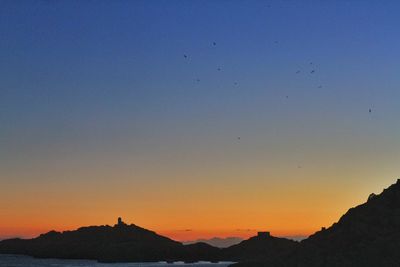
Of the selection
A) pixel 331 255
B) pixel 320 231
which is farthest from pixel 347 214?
pixel 331 255

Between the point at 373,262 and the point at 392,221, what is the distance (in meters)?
8.97

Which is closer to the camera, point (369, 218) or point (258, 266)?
point (369, 218)

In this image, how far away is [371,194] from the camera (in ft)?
351

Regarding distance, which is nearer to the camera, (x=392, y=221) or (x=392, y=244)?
(x=392, y=244)

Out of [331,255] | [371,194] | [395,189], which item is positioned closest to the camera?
[331,255]

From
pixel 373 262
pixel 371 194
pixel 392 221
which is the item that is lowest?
pixel 373 262

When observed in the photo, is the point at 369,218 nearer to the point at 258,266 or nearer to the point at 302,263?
the point at 302,263

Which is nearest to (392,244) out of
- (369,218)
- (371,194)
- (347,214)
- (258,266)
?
(369,218)

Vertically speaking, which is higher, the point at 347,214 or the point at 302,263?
the point at 347,214

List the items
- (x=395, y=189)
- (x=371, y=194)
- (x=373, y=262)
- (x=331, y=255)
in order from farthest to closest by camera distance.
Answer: (x=371, y=194), (x=395, y=189), (x=331, y=255), (x=373, y=262)

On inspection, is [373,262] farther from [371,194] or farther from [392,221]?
[371,194]

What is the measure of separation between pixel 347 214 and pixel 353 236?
8.57 metres

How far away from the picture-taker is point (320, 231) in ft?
330

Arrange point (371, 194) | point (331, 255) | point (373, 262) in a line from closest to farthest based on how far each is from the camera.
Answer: point (373, 262), point (331, 255), point (371, 194)
